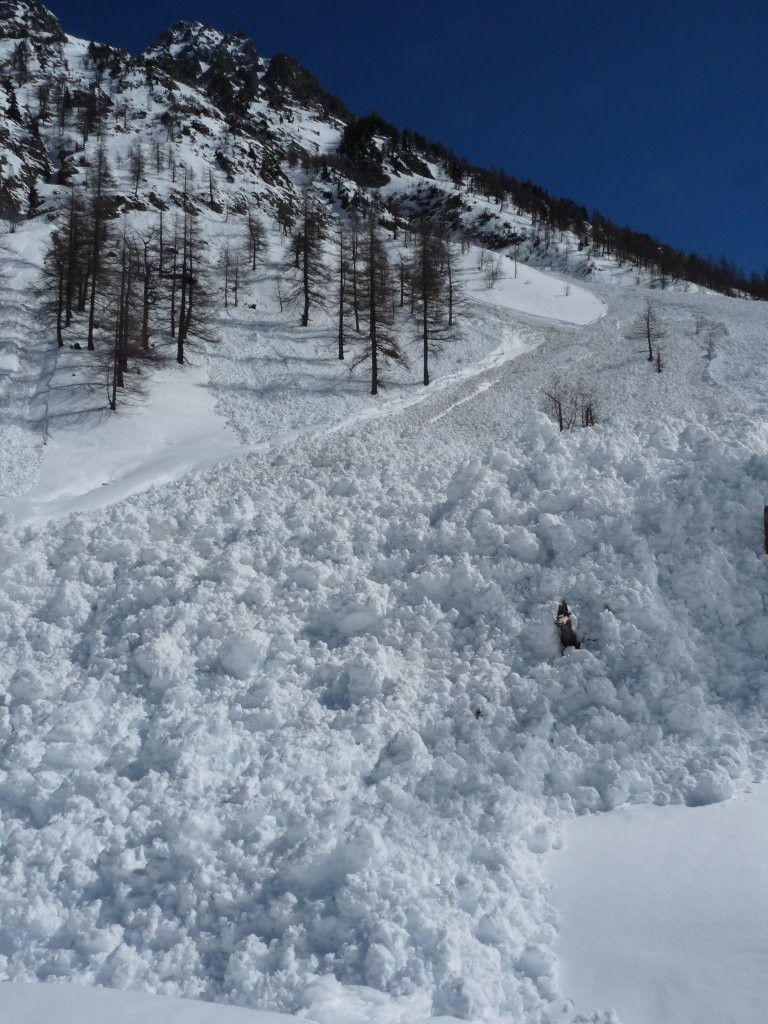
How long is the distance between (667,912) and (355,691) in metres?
5.58

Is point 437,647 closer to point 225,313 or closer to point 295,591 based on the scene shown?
point 295,591

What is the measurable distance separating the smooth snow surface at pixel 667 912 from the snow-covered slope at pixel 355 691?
364mm

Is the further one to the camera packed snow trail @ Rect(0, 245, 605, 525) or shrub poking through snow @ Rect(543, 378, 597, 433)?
shrub poking through snow @ Rect(543, 378, 597, 433)

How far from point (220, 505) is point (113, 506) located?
11.0 feet

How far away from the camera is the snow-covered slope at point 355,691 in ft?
22.8

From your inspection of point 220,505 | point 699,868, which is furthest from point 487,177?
point 699,868

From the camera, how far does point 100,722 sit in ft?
31.7

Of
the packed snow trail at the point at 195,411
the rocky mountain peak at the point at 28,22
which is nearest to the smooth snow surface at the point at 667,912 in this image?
the packed snow trail at the point at 195,411

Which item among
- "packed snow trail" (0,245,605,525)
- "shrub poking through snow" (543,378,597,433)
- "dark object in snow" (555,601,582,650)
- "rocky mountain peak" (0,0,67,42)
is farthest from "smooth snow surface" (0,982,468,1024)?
"rocky mountain peak" (0,0,67,42)

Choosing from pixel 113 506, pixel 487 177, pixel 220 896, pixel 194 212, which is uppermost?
pixel 487 177

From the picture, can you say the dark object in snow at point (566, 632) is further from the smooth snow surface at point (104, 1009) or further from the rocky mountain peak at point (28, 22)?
the rocky mountain peak at point (28, 22)

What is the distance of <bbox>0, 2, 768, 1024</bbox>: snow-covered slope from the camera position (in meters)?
6.94

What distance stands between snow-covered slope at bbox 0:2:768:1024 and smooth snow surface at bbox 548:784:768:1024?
0.36m

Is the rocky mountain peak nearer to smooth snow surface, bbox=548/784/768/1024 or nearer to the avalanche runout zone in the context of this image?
the avalanche runout zone
